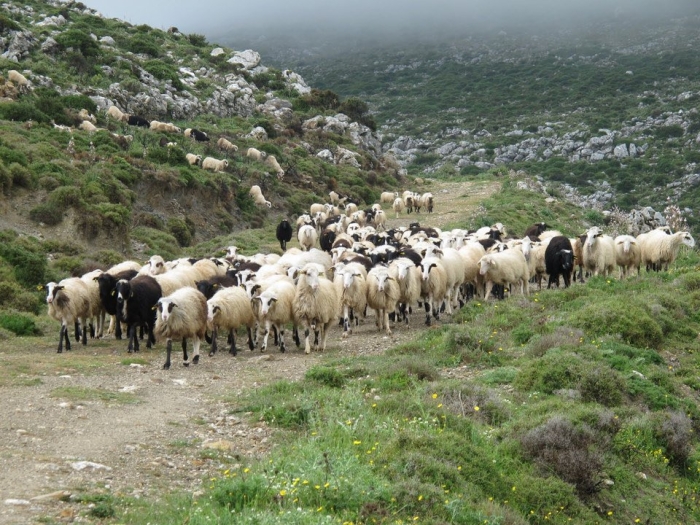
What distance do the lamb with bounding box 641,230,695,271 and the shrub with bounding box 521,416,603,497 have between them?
49.5 ft

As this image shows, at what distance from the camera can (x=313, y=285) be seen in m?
16.1

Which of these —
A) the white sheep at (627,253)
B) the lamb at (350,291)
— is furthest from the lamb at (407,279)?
the white sheep at (627,253)

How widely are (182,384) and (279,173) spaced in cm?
3331

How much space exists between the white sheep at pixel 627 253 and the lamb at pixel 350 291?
32.0 ft

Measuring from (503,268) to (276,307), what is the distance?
7.04m

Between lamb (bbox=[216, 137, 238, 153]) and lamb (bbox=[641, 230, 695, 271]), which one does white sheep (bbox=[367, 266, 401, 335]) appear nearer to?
lamb (bbox=[641, 230, 695, 271])

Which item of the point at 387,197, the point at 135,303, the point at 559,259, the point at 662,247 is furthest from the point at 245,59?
the point at 135,303

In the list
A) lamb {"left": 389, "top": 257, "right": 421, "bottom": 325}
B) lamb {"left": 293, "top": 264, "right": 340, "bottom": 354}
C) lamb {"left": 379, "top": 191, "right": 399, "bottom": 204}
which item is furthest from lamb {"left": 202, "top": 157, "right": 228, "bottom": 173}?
lamb {"left": 293, "top": 264, "right": 340, "bottom": 354}

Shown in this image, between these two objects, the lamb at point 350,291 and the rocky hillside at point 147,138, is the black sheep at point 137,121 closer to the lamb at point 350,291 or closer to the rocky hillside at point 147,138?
the rocky hillside at point 147,138

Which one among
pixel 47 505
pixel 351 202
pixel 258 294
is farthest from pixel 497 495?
pixel 351 202

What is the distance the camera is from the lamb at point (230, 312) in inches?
606

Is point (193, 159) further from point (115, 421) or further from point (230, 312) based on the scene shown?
point (115, 421)

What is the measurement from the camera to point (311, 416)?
10.0m

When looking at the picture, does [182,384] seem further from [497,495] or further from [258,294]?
[497,495]
